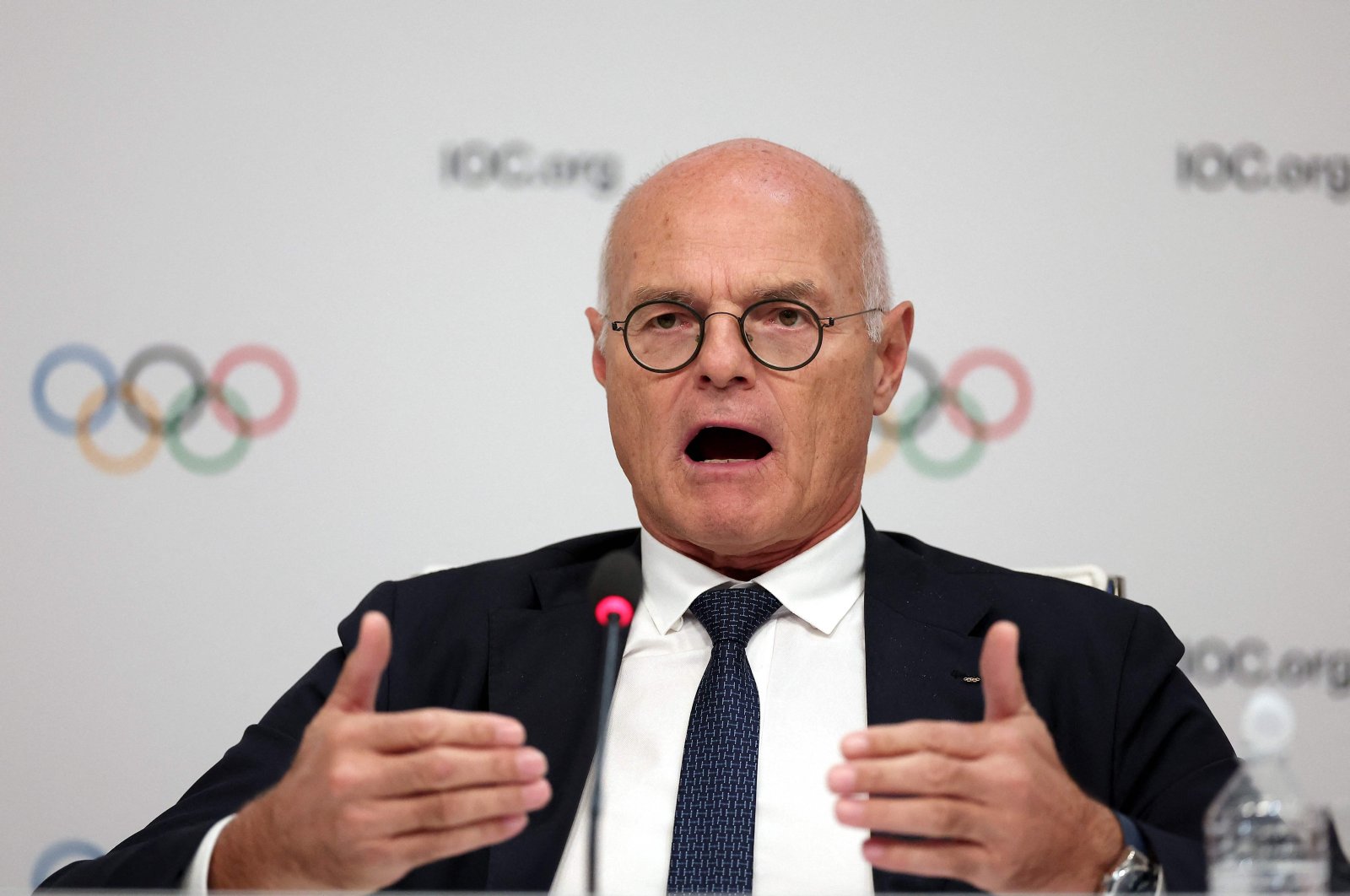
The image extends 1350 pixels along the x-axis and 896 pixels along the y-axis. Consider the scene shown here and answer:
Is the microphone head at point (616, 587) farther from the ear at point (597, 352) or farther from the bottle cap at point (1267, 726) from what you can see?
the ear at point (597, 352)

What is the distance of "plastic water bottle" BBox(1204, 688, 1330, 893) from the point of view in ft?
4.54

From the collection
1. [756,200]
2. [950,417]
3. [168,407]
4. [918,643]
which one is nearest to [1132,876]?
[918,643]

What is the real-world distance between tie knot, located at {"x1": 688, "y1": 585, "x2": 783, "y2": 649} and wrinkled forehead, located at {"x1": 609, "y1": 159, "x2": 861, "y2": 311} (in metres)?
0.46

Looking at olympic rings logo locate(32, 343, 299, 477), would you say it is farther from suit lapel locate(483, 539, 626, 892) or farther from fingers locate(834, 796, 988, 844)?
fingers locate(834, 796, 988, 844)

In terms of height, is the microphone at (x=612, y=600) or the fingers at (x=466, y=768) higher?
the microphone at (x=612, y=600)

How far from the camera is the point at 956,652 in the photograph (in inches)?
81.9

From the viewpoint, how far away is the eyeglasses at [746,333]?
2146mm

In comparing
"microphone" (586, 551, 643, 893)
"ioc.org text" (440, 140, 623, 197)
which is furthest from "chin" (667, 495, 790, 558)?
"ioc.org text" (440, 140, 623, 197)

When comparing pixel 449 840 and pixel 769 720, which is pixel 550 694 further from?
pixel 449 840

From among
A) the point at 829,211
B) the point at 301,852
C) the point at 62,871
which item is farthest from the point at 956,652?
the point at 62,871

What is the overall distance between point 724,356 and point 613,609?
655 millimetres

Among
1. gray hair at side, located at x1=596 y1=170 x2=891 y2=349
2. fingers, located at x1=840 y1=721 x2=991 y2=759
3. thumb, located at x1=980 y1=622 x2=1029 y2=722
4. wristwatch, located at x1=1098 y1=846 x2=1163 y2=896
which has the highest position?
gray hair at side, located at x1=596 y1=170 x2=891 y2=349

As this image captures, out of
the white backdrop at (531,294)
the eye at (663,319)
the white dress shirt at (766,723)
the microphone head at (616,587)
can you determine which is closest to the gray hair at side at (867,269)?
the eye at (663,319)

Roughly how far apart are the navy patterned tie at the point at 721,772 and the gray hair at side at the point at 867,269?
21.2 inches
